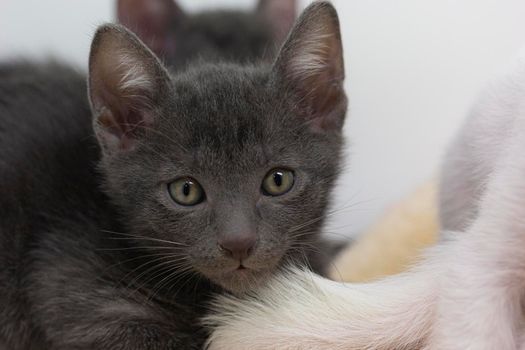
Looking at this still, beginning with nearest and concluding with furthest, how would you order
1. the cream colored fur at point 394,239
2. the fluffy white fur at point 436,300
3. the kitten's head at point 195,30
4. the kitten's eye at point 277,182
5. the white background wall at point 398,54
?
the fluffy white fur at point 436,300, the kitten's eye at point 277,182, the cream colored fur at point 394,239, the kitten's head at point 195,30, the white background wall at point 398,54

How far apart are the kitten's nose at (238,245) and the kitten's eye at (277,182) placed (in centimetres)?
12

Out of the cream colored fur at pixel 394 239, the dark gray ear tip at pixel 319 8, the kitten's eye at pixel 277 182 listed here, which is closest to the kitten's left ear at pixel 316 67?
the dark gray ear tip at pixel 319 8

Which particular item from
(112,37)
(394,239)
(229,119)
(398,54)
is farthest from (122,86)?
(398,54)

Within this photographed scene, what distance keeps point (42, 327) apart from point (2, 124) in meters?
0.38

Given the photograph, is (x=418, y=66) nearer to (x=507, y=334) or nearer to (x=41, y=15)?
(x=41, y=15)

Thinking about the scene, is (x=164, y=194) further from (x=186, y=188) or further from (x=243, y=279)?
(x=243, y=279)

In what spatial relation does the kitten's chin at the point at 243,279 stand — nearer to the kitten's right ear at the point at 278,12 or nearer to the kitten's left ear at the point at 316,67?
the kitten's left ear at the point at 316,67

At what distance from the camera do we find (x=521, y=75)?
117cm

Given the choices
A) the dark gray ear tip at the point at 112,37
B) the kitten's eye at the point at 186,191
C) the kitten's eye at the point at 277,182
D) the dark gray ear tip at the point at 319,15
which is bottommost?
the kitten's eye at the point at 186,191

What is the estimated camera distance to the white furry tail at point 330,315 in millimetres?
989

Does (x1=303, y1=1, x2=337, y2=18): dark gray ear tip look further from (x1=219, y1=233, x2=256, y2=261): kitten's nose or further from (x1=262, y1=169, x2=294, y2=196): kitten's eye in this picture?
(x1=219, y1=233, x2=256, y2=261): kitten's nose

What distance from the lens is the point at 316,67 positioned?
1229 millimetres

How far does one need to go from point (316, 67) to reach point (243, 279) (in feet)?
1.30

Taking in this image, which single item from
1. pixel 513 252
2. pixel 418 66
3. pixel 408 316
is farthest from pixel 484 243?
pixel 418 66
